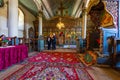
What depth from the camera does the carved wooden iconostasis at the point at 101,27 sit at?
5371 mm

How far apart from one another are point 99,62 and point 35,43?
7132mm

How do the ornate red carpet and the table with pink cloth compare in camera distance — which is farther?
the table with pink cloth

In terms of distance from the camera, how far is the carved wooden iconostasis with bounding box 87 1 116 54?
17.6ft

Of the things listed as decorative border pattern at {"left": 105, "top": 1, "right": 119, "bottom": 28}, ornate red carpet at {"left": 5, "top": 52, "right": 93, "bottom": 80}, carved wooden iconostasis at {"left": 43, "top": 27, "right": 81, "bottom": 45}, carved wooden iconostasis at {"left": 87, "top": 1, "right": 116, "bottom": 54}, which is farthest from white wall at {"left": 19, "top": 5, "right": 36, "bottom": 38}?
decorative border pattern at {"left": 105, "top": 1, "right": 119, "bottom": 28}

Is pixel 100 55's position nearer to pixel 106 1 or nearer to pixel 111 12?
pixel 111 12

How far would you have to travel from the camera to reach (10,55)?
5125mm

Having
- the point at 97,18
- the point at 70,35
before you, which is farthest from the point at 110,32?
the point at 70,35

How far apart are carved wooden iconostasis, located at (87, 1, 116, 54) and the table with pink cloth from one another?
3430 mm

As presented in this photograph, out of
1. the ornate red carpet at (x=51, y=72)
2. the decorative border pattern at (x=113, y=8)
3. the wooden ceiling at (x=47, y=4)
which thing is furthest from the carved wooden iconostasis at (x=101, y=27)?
the wooden ceiling at (x=47, y=4)

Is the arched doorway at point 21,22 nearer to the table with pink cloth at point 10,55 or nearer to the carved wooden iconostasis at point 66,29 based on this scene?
the carved wooden iconostasis at point 66,29

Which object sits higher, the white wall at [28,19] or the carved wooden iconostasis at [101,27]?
the white wall at [28,19]

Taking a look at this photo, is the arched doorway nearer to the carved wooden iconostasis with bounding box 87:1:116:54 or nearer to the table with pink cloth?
the table with pink cloth

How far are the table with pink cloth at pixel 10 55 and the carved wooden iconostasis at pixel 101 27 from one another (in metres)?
3.43

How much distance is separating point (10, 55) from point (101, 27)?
369cm
